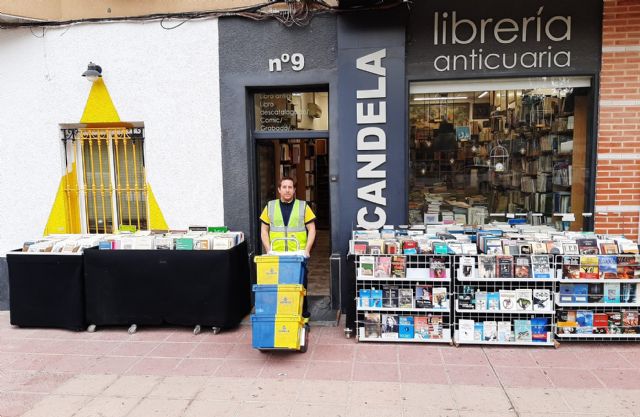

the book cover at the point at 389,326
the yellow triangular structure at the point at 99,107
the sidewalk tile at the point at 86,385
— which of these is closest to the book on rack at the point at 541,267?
the book cover at the point at 389,326

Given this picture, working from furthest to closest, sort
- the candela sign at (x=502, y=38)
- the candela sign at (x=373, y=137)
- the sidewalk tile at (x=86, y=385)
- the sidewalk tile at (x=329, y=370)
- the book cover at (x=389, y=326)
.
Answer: the candela sign at (x=373, y=137) < the candela sign at (x=502, y=38) < the book cover at (x=389, y=326) < the sidewalk tile at (x=329, y=370) < the sidewalk tile at (x=86, y=385)

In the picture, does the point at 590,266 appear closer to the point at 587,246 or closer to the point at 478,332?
the point at 587,246

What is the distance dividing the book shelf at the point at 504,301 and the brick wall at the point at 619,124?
5.34ft

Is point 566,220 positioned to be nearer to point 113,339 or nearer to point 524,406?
point 524,406

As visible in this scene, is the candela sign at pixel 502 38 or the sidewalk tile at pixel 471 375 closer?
the sidewalk tile at pixel 471 375

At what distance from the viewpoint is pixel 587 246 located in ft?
16.8

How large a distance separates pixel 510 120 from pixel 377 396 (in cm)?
413

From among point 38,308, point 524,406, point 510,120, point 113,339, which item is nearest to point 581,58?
point 510,120

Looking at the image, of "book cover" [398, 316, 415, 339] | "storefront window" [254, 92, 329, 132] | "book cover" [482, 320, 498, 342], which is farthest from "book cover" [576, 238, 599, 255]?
"storefront window" [254, 92, 329, 132]

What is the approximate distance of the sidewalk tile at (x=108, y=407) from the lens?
402 cm

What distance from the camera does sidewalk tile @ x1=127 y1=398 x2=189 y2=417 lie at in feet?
13.1

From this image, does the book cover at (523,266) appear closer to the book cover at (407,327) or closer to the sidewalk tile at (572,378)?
the sidewalk tile at (572,378)

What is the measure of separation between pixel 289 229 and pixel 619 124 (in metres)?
4.30

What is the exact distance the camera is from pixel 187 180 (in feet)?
21.5
